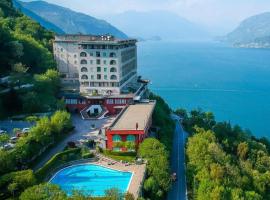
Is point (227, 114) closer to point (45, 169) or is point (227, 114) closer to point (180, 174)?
point (180, 174)

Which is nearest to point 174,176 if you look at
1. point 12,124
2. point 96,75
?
point 12,124

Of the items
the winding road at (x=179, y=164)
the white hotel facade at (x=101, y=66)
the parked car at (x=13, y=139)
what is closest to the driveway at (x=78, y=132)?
the parked car at (x=13, y=139)

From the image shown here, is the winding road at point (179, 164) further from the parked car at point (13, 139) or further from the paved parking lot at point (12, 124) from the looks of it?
the paved parking lot at point (12, 124)

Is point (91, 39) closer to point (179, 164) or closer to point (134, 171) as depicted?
point (179, 164)

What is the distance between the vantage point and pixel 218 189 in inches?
1353

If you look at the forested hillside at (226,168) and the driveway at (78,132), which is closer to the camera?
the forested hillside at (226,168)

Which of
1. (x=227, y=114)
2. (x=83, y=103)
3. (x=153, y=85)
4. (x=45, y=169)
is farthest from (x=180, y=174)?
(x=153, y=85)

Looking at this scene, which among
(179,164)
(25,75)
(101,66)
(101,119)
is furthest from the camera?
(101,66)

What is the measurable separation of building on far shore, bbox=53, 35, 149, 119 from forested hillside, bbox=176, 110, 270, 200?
480 inches

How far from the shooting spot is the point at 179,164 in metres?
42.6

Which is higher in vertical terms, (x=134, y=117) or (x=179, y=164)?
(x=134, y=117)

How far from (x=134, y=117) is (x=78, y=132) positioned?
274 inches

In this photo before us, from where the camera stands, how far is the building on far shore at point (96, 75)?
5422 centimetres

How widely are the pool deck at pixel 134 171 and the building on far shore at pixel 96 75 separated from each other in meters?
14.4
